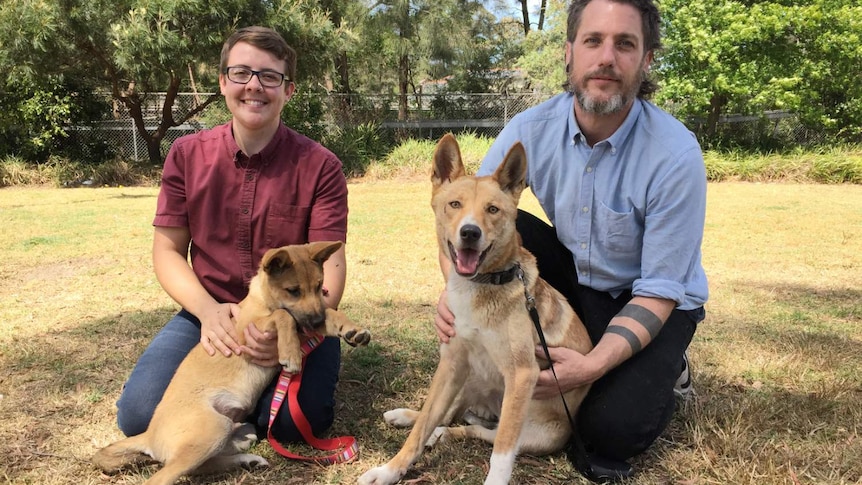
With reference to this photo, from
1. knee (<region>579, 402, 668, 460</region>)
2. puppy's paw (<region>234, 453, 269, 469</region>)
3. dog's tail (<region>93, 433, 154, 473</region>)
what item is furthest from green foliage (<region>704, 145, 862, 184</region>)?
dog's tail (<region>93, 433, 154, 473</region>)

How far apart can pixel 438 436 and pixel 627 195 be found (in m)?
1.70

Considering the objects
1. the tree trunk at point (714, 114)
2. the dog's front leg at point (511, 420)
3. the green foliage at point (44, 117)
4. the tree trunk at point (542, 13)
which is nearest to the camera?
the dog's front leg at point (511, 420)

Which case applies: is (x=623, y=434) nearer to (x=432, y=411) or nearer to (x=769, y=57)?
(x=432, y=411)

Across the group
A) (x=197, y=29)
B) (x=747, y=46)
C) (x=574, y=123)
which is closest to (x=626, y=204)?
(x=574, y=123)

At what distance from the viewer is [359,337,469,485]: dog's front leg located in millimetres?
2857

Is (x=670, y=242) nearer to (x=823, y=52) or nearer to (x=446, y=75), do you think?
(x=823, y=52)

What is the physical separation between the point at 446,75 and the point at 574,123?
21.1 meters

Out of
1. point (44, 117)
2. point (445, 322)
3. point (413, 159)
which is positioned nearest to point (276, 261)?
point (445, 322)

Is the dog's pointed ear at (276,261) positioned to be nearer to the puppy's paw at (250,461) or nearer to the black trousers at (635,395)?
the puppy's paw at (250,461)

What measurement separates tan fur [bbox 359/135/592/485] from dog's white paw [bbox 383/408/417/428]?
0.23m

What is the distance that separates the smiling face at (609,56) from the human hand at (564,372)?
131cm

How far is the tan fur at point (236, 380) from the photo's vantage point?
2.76 meters

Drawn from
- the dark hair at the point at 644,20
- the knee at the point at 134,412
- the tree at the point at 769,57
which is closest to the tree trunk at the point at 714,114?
the tree at the point at 769,57

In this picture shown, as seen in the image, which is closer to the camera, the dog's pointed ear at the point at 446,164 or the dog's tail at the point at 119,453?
the dog's tail at the point at 119,453
